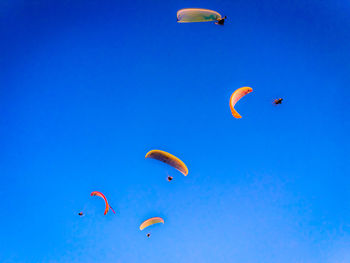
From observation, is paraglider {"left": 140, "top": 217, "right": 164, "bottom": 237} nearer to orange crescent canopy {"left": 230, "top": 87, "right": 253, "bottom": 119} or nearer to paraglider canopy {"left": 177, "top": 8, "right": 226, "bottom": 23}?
orange crescent canopy {"left": 230, "top": 87, "right": 253, "bottom": 119}

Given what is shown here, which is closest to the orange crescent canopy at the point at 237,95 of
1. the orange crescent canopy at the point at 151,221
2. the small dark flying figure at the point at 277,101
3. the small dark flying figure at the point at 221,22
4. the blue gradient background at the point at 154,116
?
the blue gradient background at the point at 154,116

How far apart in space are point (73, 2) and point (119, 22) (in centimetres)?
151

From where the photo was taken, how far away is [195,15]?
18.4 feet

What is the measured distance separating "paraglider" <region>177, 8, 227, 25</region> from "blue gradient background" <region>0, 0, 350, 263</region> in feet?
1.28

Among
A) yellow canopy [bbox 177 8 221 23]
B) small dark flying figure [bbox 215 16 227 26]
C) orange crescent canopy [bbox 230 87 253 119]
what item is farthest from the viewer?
small dark flying figure [bbox 215 16 227 26]

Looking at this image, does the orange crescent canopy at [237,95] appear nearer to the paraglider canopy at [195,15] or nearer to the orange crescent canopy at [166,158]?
the orange crescent canopy at [166,158]

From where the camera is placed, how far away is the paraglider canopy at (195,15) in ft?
18.3

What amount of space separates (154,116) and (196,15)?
3096 mm

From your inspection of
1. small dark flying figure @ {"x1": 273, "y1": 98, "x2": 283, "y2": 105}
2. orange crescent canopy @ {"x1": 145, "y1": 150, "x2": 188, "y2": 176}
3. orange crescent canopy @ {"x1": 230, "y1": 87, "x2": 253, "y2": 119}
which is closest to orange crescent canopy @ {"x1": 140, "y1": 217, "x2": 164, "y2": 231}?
orange crescent canopy @ {"x1": 145, "y1": 150, "x2": 188, "y2": 176}

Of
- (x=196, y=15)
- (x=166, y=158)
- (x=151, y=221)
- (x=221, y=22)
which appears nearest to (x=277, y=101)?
(x=221, y=22)

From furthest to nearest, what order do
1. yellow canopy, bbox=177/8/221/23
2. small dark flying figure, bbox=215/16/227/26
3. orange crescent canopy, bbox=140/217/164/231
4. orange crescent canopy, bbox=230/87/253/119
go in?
Result: orange crescent canopy, bbox=140/217/164/231 < small dark flying figure, bbox=215/16/227/26 < orange crescent canopy, bbox=230/87/253/119 < yellow canopy, bbox=177/8/221/23

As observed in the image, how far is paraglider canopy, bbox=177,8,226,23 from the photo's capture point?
5.59 meters

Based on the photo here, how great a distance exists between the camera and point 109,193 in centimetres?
632

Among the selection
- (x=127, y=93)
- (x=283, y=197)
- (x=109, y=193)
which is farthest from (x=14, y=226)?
(x=283, y=197)
